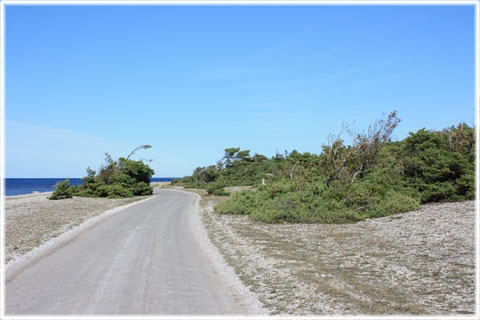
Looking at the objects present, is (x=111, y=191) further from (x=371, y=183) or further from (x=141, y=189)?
(x=371, y=183)

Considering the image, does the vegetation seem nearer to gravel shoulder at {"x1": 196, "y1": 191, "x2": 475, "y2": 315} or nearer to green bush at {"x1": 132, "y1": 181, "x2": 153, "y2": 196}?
green bush at {"x1": 132, "y1": 181, "x2": 153, "y2": 196}

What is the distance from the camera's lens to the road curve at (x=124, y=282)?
626 centimetres

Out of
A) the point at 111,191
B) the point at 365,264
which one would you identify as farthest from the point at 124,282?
the point at 111,191

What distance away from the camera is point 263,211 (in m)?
18.0

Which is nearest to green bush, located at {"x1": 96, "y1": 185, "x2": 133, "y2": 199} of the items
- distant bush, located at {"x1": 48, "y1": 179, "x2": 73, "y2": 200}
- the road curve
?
distant bush, located at {"x1": 48, "y1": 179, "x2": 73, "y2": 200}

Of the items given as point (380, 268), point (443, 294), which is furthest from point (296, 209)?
point (443, 294)

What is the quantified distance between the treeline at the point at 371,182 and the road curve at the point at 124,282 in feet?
23.1

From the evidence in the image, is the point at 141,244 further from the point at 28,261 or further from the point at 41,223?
the point at 41,223

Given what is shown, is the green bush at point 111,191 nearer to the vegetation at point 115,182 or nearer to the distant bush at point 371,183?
the vegetation at point 115,182

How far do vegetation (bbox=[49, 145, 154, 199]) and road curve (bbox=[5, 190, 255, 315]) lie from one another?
26.2 m

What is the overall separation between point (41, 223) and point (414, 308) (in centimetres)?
1690

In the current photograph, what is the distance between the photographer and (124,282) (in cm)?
766

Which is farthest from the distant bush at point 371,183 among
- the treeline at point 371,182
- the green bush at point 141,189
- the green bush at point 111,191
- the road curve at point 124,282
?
the green bush at point 141,189

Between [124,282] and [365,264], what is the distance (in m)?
5.88
